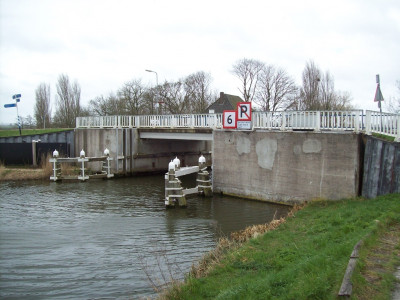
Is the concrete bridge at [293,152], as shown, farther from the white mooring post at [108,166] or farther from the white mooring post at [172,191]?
the white mooring post at [108,166]

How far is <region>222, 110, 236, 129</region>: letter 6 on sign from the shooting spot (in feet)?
59.2

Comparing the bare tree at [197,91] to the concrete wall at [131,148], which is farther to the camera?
the bare tree at [197,91]

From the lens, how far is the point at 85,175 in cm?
2378

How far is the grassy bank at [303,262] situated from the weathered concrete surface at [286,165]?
298cm

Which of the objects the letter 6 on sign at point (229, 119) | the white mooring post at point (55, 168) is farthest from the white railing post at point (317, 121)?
the white mooring post at point (55, 168)

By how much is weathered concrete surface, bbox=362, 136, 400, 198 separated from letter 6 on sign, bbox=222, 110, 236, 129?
6801 mm

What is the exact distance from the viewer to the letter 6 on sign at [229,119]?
1805 cm

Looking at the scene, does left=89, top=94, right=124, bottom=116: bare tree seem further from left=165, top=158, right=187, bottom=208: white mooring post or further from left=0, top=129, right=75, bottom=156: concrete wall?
left=165, top=158, right=187, bottom=208: white mooring post

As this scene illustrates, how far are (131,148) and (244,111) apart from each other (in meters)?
11.5

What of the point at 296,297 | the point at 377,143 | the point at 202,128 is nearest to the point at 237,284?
the point at 296,297

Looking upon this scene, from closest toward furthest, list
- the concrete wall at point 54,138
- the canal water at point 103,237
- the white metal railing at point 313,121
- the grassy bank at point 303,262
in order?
1. the grassy bank at point 303,262
2. the canal water at point 103,237
3. the white metal railing at point 313,121
4. the concrete wall at point 54,138

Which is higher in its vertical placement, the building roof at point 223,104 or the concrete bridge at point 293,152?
the building roof at point 223,104

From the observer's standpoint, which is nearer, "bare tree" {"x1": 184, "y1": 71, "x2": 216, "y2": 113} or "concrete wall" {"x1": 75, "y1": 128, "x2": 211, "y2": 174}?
"concrete wall" {"x1": 75, "y1": 128, "x2": 211, "y2": 174}

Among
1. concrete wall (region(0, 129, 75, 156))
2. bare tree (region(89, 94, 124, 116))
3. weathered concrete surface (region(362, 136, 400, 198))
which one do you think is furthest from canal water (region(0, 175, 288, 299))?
bare tree (region(89, 94, 124, 116))
